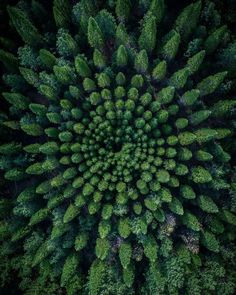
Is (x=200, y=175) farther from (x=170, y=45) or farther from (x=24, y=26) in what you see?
(x=24, y=26)

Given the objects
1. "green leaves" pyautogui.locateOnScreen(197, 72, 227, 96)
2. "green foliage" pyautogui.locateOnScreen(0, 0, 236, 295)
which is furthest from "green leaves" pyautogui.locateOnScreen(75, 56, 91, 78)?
"green leaves" pyautogui.locateOnScreen(197, 72, 227, 96)

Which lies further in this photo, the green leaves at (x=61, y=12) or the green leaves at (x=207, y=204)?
the green leaves at (x=61, y=12)

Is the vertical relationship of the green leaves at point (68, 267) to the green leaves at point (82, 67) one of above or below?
below

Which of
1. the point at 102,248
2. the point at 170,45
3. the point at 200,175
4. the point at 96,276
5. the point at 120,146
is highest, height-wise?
the point at 170,45

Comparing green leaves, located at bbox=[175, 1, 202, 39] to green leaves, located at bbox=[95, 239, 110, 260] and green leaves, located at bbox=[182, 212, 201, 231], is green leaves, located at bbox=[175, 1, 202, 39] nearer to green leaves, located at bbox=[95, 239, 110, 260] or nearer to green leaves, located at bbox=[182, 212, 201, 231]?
green leaves, located at bbox=[182, 212, 201, 231]

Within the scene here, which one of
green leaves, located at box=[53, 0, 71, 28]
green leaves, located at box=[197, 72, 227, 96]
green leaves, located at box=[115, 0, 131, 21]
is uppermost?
green leaves, located at box=[53, 0, 71, 28]

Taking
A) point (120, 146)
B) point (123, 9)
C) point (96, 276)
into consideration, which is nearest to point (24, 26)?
point (123, 9)

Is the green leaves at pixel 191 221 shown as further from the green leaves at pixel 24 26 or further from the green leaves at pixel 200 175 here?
the green leaves at pixel 24 26

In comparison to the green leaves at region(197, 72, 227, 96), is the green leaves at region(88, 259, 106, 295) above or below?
below

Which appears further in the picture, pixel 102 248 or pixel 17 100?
pixel 17 100

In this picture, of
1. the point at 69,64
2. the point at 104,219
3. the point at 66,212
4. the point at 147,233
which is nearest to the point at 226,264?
the point at 147,233

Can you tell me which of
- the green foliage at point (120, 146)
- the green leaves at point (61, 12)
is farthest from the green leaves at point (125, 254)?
the green leaves at point (61, 12)

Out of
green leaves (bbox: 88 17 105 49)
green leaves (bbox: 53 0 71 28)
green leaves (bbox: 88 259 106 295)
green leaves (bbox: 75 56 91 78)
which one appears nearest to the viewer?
green leaves (bbox: 88 17 105 49)

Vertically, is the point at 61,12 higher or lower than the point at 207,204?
higher
